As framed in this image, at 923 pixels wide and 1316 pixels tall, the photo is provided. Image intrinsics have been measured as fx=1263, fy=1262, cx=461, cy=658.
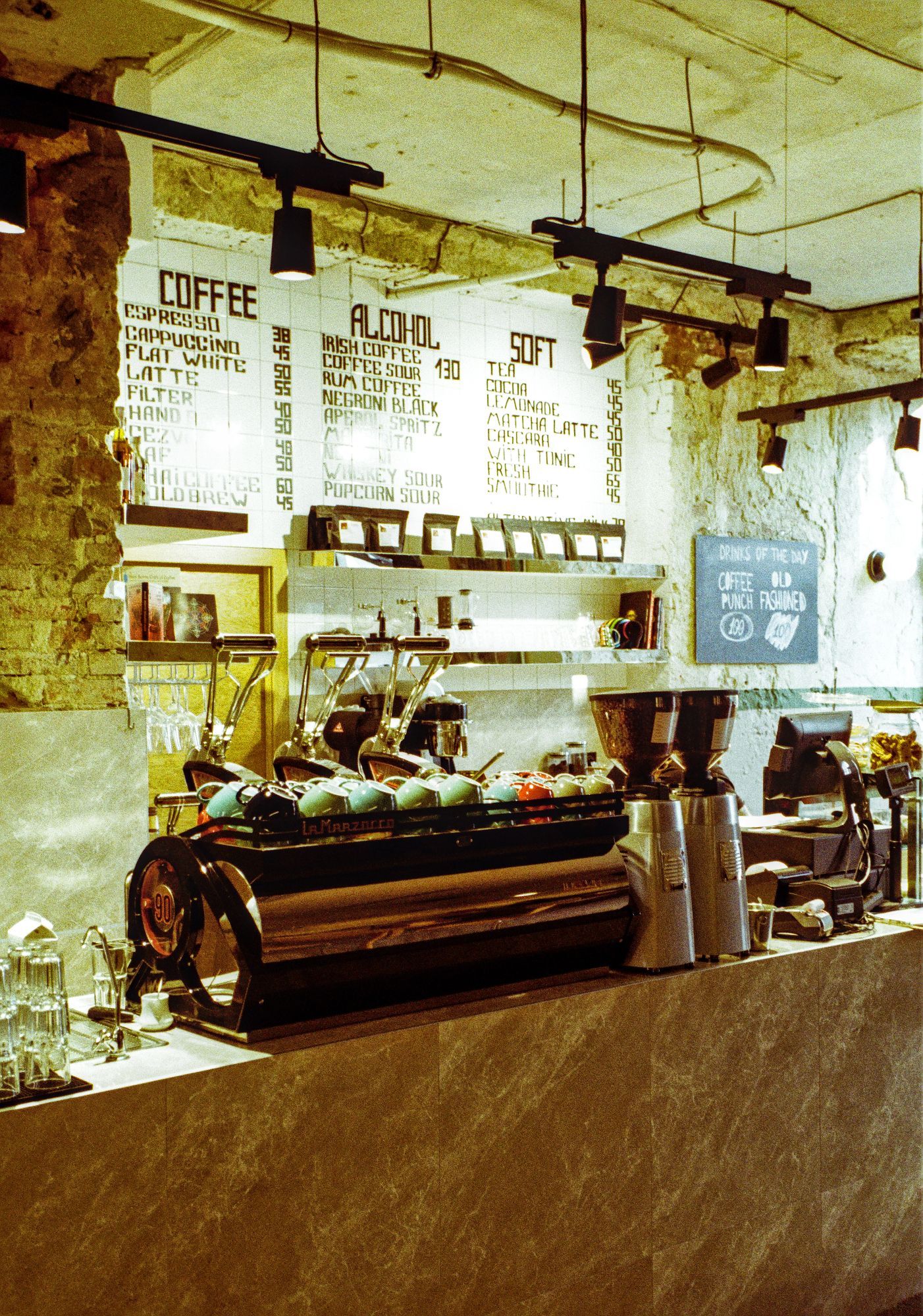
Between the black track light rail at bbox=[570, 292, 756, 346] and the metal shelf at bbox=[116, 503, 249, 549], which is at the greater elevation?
the black track light rail at bbox=[570, 292, 756, 346]

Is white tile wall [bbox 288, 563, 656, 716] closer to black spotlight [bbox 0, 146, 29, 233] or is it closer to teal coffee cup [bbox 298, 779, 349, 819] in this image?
black spotlight [bbox 0, 146, 29, 233]

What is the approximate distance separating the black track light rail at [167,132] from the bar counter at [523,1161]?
1853 mm

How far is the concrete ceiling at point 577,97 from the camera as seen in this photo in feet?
13.5

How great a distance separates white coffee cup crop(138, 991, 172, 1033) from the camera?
2.14m

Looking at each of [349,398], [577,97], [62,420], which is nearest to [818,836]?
[62,420]

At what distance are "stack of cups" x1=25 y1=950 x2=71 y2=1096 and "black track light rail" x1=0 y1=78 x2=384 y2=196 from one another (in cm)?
173

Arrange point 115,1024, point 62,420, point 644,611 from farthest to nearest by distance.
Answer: point 644,611 < point 62,420 < point 115,1024

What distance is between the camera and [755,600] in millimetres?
7344

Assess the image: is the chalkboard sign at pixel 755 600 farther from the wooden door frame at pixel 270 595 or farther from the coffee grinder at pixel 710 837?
the coffee grinder at pixel 710 837

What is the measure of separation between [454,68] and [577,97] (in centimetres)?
90

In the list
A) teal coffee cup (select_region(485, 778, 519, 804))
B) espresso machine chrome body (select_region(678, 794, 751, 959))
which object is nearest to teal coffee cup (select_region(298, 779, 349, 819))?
teal coffee cup (select_region(485, 778, 519, 804))

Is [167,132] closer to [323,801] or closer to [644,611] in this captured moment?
[323,801]

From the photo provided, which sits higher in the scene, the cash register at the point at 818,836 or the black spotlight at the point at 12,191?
the black spotlight at the point at 12,191

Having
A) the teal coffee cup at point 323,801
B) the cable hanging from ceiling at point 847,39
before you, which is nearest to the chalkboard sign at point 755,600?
the cable hanging from ceiling at point 847,39
